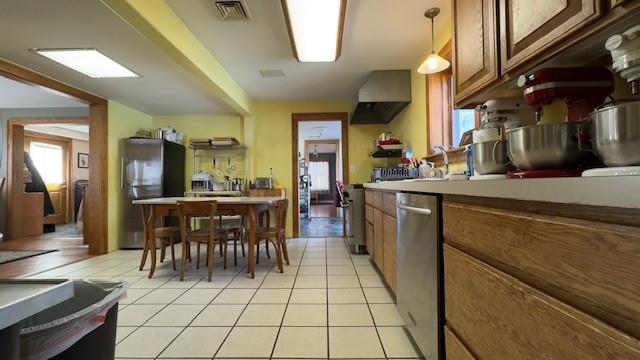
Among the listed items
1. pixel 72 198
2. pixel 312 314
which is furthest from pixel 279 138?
pixel 72 198

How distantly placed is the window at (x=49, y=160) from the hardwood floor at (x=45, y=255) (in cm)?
196

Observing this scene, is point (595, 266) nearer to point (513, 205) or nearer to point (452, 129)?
point (513, 205)

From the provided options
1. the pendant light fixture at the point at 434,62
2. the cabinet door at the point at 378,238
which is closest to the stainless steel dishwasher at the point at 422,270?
the cabinet door at the point at 378,238

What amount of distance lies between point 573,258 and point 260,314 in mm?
1867

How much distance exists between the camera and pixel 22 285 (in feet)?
1.88

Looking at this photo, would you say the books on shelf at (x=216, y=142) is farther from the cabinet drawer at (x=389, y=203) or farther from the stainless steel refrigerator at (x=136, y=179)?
the cabinet drawer at (x=389, y=203)

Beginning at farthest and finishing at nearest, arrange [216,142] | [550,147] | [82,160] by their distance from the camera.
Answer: [82,160] < [216,142] < [550,147]

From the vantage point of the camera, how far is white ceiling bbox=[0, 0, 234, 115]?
7.11ft

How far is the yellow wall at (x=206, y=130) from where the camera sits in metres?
5.30

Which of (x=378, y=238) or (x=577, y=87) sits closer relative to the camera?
(x=577, y=87)

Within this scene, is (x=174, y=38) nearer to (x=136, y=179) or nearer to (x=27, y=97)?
(x=136, y=179)

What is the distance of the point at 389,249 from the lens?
218 cm

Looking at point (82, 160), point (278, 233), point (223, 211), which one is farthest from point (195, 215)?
point (82, 160)

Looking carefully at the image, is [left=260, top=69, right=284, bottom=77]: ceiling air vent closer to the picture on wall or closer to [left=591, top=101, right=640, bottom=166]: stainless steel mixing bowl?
[left=591, top=101, right=640, bottom=166]: stainless steel mixing bowl
